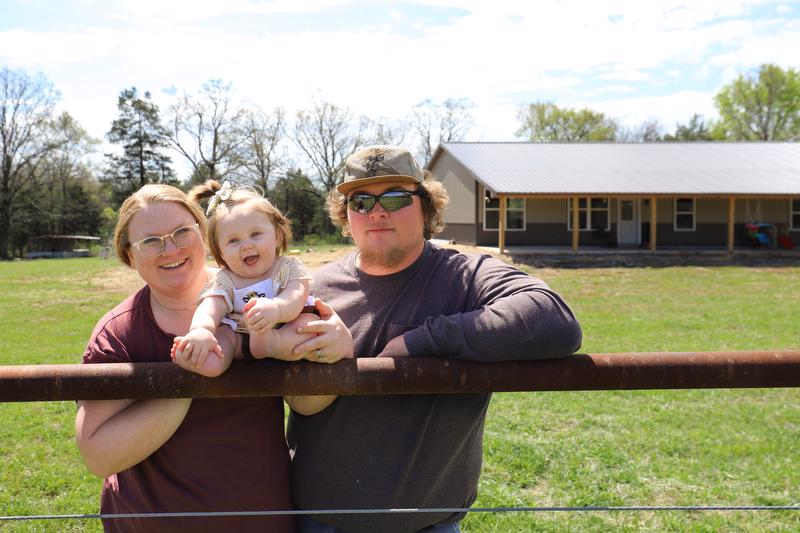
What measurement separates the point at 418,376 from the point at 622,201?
27.6m

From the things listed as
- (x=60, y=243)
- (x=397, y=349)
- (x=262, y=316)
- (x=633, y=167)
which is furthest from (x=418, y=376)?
(x=60, y=243)

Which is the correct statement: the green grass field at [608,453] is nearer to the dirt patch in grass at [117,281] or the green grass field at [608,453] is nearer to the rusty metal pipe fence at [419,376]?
the rusty metal pipe fence at [419,376]

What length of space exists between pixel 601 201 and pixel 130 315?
27.3m

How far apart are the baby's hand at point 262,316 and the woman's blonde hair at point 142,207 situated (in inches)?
16.9

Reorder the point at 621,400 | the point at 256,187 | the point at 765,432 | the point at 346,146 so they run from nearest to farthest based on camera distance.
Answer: the point at 256,187 < the point at 765,432 < the point at 621,400 < the point at 346,146

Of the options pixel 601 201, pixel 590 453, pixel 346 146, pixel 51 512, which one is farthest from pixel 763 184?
pixel 346 146

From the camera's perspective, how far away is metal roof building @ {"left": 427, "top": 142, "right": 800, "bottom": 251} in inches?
1009

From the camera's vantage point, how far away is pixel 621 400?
21.6ft

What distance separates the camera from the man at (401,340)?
179 cm

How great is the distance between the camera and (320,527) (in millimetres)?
2053

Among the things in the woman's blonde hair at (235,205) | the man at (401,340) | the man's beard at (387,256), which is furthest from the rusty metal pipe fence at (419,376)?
the man's beard at (387,256)

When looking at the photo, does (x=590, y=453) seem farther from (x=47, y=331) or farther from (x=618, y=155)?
(x=618, y=155)

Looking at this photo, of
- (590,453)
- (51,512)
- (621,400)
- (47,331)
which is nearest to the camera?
(51,512)

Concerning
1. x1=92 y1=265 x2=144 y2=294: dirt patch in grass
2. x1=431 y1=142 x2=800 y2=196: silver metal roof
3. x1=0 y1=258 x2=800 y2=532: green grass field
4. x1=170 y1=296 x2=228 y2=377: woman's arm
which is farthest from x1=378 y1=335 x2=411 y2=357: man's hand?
x1=431 y1=142 x2=800 y2=196: silver metal roof
